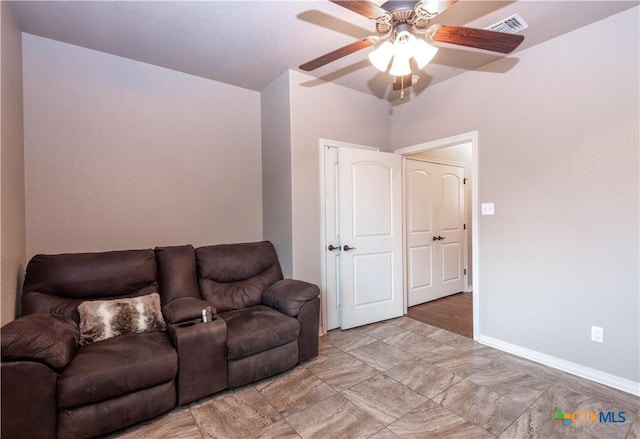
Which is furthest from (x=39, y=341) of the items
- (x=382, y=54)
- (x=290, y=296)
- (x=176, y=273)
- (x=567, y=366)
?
(x=567, y=366)

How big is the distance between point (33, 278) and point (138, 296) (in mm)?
680

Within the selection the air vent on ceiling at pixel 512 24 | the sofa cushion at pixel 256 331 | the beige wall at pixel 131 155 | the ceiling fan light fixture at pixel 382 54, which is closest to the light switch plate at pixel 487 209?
the air vent on ceiling at pixel 512 24

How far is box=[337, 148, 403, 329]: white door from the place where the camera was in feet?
10.7

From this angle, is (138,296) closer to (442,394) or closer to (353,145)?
(442,394)

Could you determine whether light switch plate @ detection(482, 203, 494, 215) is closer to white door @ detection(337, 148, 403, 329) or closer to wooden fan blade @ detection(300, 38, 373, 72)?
white door @ detection(337, 148, 403, 329)

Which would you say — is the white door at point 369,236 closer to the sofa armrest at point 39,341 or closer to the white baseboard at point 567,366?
the white baseboard at point 567,366

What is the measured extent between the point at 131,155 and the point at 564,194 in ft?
12.4

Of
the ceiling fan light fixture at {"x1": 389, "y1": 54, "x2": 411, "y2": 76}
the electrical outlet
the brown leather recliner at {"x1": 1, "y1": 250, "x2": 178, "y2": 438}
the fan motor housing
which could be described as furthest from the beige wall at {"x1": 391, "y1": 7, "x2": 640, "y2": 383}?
the brown leather recliner at {"x1": 1, "y1": 250, "x2": 178, "y2": 438}

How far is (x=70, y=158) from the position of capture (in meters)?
2.54

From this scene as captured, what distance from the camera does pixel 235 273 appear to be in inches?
114

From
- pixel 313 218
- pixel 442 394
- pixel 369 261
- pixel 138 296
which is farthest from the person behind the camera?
pixel 369 261

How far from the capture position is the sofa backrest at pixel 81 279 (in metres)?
2.10

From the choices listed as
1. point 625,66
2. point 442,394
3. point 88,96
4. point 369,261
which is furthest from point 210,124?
point 625,66

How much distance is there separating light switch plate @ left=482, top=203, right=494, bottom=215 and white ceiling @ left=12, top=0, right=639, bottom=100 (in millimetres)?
1294
